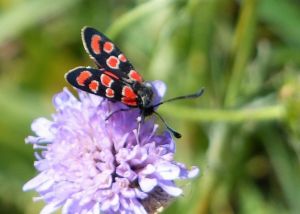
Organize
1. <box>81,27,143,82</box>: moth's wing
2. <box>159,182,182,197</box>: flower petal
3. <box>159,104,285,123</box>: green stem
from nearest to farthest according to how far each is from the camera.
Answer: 1. <box>159,182,182,197</box>: flower petal
2. <box>81,27,143,82</box>: moth's wing
3. <box>159,104,285,123</box>: green stem

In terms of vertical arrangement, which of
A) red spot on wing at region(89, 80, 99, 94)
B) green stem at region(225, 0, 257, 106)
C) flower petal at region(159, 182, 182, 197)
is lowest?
flower petal at region(159, 182, 182, 197)

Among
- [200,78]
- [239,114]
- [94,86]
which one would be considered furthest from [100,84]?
[200,78]

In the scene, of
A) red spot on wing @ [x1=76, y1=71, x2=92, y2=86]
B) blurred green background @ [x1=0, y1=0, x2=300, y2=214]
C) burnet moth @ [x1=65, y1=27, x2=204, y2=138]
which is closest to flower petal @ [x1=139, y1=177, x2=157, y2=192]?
burnet moth @ [x1=65, y1=27, x2=204, y2=138]

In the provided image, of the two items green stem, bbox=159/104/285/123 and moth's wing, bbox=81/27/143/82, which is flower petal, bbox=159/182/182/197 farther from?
green stem, bbox=159/104/285/123

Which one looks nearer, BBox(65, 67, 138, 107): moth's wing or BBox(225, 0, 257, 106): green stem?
BBox(65, 67, 138, 107): moth's wing

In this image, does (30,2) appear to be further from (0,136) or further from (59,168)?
(59,168)

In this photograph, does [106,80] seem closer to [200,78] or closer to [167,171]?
[167,171]

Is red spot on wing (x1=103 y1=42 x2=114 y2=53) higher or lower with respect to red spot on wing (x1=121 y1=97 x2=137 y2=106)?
higher

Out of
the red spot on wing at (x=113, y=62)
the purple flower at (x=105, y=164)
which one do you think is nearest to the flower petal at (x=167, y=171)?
the purple flower at (x=105, y=164)
